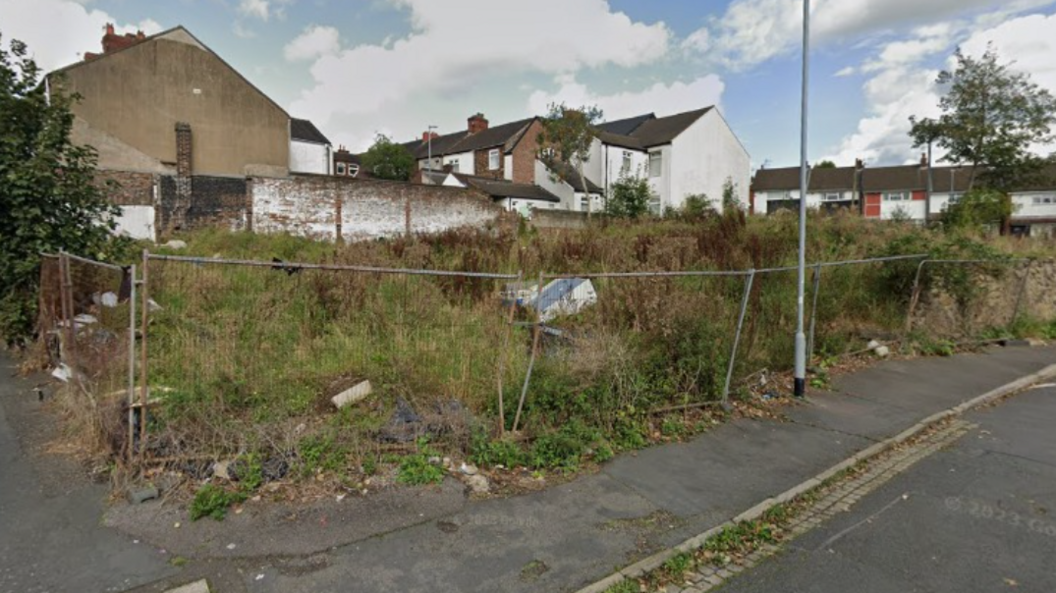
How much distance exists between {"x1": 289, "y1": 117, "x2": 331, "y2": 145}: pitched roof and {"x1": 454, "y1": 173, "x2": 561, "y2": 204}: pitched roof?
34.4 feet

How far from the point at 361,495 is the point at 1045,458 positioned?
22.1 feet

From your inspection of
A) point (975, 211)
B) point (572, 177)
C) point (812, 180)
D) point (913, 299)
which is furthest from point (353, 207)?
point (812, 180)

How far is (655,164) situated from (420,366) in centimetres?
3532

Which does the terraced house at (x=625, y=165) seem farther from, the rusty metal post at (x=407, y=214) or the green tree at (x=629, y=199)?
the rusty metal post at (x=407, y=214)

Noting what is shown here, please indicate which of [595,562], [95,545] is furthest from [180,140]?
[595,562]

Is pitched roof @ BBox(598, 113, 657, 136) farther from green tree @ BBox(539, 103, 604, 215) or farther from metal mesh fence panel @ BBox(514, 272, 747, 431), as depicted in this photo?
metal mesh fence panel @ BBox(514, 272, 747, 431)

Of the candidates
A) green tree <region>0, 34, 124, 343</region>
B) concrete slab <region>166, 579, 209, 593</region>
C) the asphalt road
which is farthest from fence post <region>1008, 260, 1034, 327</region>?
green tree <region>0, 34, 124, 343</region>

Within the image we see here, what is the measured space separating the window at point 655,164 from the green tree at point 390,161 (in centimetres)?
2524

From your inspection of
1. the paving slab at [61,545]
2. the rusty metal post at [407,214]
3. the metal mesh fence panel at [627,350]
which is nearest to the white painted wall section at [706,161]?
the rusty metal post at [407,214]

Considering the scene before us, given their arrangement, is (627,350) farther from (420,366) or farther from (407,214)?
(407,214)

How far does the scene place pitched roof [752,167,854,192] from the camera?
5628 cm

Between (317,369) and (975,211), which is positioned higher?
(975,211)

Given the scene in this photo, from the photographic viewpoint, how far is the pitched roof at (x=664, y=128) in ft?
122

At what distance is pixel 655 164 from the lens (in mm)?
37750
